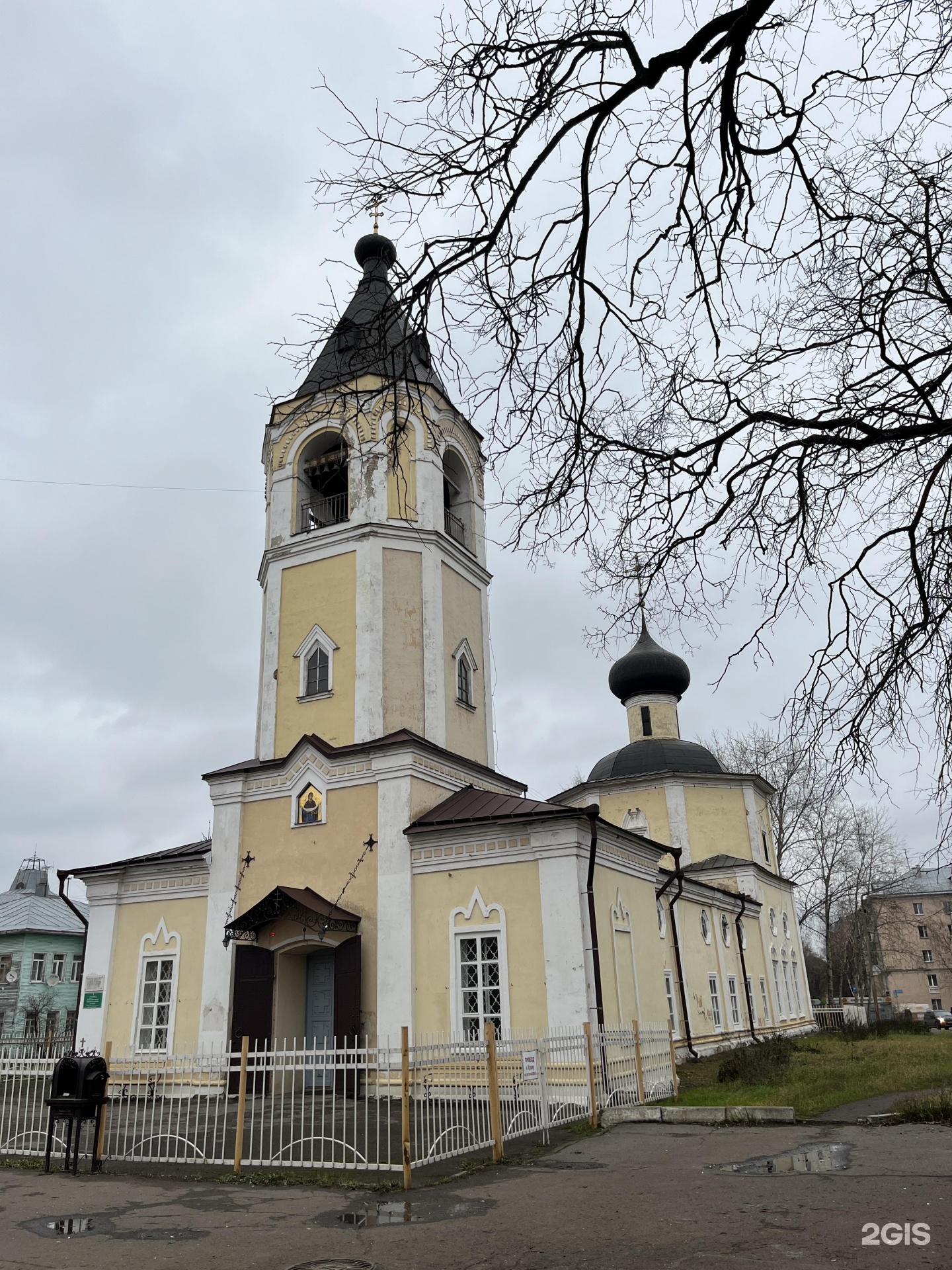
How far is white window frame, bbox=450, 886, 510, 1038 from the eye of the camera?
13.3 metres

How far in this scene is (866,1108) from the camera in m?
11.3

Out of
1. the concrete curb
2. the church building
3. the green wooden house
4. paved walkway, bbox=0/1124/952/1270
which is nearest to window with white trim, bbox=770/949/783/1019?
the church building

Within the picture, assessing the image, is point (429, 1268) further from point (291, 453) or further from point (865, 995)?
point (865, 995)

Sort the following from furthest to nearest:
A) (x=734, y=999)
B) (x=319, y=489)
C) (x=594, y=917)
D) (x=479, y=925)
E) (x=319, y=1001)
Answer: (x=734, y=999) → (x=319, y=489) → (x=319, y=1001) → (x=479, y=925) → (x=594, y=917)

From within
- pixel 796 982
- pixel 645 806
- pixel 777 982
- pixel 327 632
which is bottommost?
pixel 777 982

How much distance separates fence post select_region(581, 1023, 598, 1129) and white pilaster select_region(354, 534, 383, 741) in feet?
21.0

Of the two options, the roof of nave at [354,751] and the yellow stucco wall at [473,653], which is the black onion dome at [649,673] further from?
the roof of nave at [354,751]

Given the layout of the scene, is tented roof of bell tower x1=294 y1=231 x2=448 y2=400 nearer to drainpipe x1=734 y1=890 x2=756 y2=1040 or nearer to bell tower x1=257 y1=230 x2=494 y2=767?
bell tower x1=257 y1=230 x2=494 y2=767

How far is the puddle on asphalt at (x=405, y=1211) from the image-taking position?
6453 millimetres

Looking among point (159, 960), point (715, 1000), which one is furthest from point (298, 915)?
point (715, 1000)

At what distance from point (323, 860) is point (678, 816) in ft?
49.9

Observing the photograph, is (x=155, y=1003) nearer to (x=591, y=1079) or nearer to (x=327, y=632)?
(x=327, y=632)

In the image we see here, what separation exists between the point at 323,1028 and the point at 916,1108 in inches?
335

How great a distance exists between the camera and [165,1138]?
9.31m
